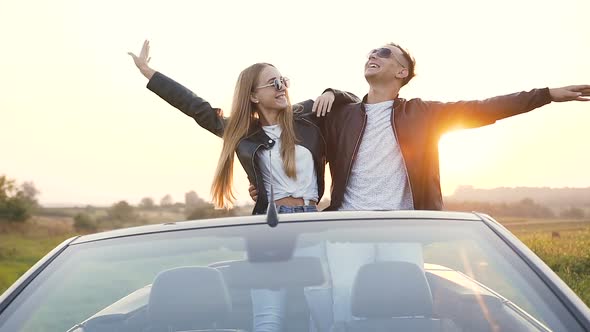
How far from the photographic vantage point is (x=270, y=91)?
19.0ft

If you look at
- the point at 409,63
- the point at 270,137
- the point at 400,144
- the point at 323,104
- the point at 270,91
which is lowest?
the point at 400,144

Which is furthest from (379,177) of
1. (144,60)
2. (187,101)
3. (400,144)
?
(144,60)

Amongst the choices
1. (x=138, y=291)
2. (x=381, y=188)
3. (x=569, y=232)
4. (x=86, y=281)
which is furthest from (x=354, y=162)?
(x=569, y=232)

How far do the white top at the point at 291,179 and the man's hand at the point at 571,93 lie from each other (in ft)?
4.62

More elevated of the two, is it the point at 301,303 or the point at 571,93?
the point at 571,93

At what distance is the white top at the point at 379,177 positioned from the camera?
5.41 metres

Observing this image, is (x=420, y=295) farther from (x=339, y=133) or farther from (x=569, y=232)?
(x=569, y=232)

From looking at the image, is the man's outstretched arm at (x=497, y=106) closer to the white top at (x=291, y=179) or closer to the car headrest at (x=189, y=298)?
the white top at (x=291, y=179)

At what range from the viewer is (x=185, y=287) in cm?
295

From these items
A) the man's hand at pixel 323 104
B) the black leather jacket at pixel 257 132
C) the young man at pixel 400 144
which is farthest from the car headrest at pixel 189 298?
the man's hand at pixel 323 104

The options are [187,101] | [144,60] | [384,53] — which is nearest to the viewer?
[384,53]

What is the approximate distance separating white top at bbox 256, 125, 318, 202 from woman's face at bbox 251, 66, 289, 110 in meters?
0.33

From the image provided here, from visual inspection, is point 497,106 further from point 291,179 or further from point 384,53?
point 291,179

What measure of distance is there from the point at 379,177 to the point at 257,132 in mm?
729
